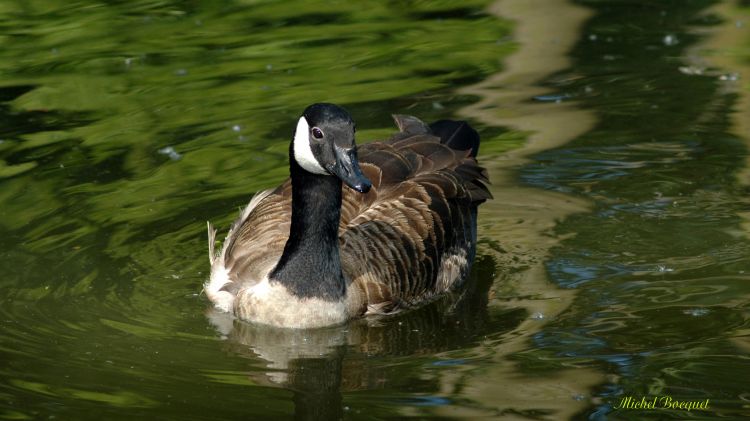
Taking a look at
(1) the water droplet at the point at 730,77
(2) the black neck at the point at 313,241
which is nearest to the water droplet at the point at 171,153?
(2) the black neck at the point at 313,241

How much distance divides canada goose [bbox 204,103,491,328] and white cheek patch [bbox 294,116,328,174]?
0.01 metres

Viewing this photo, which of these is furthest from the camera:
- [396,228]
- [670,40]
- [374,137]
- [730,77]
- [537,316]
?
[670,40]

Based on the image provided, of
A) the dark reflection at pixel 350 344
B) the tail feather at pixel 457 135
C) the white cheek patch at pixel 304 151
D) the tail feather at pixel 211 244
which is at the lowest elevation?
the dark reflection at pixel 350 344

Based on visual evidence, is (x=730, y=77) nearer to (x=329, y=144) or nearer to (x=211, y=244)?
(x=211, y=244)

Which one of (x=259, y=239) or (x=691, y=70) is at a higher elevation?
(x=259, y=239)

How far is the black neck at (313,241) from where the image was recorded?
407 inches

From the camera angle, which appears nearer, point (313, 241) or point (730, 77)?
point (313, 241)

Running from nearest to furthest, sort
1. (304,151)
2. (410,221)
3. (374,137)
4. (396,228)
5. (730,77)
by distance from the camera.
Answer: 1. (304,151)
2. (396,228)
3. (410,221)
4. (374,137)
5. (730,77)

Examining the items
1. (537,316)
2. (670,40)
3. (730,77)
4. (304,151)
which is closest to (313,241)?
(304,151)

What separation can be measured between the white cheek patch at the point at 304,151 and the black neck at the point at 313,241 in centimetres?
10

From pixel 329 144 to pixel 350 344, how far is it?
1.56 meters

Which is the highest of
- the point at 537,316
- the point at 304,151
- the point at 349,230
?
the point at 304,151
